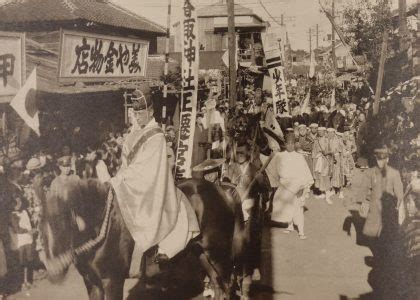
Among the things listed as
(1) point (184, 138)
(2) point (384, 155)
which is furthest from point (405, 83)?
(1) point (184, 138)

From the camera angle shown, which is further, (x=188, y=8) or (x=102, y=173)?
(x=188, y=8)

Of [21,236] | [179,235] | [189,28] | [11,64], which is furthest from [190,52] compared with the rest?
[21,236]

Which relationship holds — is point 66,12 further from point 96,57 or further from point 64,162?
point 64,162

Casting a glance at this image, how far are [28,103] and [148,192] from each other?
2367mm

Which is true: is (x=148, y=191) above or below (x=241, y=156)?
below

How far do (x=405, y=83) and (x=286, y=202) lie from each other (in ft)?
8.98

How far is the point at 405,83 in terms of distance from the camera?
7.76m

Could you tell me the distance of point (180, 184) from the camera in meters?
5.09

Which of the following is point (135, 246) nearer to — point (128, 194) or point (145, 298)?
point (128, 194)

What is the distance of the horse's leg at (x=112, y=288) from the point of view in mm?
4414

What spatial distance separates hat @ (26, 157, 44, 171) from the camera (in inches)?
247

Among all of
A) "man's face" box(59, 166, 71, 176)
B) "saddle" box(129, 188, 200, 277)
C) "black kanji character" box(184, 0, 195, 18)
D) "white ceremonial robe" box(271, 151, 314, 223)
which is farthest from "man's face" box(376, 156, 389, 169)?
"man's face" box(59, 166, 71, 176)

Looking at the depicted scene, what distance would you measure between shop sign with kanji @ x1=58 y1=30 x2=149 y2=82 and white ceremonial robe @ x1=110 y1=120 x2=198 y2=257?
339 cm

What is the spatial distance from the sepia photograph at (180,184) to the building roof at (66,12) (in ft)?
0.11
